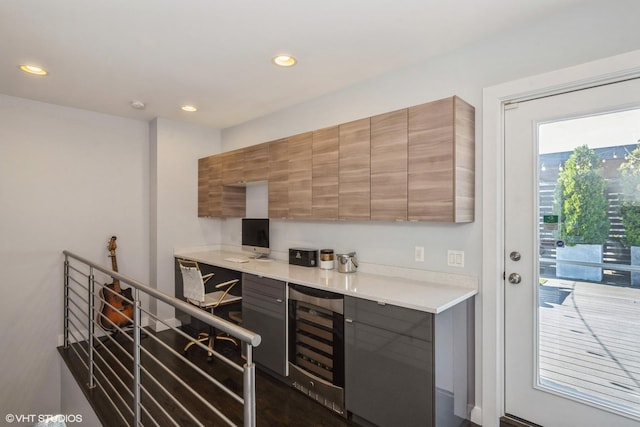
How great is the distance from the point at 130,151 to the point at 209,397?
3103mm

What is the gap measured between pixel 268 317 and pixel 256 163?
1.67 metres

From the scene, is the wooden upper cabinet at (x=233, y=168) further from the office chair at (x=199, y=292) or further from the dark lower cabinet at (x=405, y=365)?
the dark lower cabinet at (x=405, y=365)

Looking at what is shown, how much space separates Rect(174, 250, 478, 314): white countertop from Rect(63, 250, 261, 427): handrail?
2.26ft

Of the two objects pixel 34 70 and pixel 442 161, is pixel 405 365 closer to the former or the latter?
pixel 442 161

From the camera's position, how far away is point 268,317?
286 centimetres

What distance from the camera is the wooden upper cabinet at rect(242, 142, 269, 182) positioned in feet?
11.6

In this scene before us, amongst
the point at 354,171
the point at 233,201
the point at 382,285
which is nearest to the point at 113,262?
the point at 233,201

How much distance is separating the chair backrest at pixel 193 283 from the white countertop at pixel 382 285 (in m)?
0.30

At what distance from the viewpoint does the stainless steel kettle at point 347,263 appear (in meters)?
2.91

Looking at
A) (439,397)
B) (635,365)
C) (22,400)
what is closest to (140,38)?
(439,397)

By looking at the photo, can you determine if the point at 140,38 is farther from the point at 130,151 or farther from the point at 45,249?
the point at 45,249

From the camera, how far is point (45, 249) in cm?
357

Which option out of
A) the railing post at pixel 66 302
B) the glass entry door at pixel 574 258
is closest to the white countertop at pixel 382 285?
the glass entry door at pixel 574 258

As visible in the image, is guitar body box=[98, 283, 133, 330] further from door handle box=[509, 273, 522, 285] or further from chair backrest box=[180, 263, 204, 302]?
door handle box=[509, 273, 522, 285]
